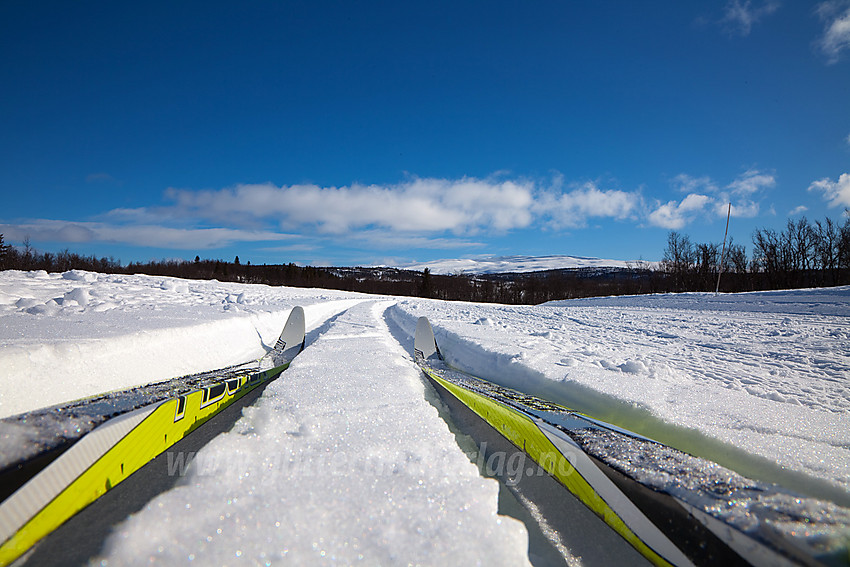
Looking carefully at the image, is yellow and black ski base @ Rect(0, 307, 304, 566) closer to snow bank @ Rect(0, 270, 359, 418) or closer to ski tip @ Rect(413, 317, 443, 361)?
snow bank @ Rect(0, 270, 359, 418)

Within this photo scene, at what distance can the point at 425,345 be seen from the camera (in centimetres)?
556

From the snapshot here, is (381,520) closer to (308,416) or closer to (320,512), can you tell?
(320,512)

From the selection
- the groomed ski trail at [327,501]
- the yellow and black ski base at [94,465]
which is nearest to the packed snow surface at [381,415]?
the groomed ski trail at [327,501]

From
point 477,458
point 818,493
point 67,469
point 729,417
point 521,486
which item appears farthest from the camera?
point 729,417

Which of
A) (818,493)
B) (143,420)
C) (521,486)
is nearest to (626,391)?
(818,493)

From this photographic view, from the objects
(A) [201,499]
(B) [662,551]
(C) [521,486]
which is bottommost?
(C) [521,486]

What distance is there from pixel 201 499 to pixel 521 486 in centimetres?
148

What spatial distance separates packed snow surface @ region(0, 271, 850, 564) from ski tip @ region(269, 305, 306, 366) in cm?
42

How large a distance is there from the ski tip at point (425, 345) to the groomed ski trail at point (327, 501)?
2908 mm

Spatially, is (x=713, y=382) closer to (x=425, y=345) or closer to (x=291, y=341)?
(x=425, y=345)

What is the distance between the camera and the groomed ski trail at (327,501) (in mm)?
1129

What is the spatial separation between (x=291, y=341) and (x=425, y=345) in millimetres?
2201

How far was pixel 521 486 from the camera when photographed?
1892 millimetres

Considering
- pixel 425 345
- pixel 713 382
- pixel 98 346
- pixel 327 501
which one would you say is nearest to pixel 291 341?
pixel 425 345
